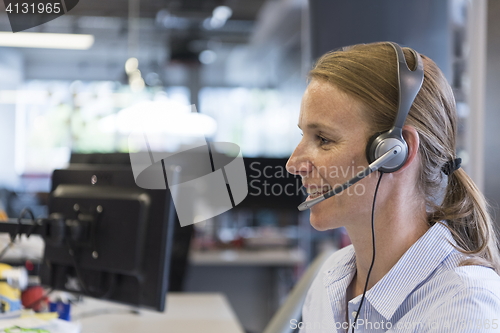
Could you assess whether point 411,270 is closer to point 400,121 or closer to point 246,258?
point 400,121

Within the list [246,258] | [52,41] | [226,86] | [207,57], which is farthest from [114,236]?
[226,86]

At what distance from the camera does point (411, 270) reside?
0.85 m

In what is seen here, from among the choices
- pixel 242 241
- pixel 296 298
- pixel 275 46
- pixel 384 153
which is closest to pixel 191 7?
pixel 275 46

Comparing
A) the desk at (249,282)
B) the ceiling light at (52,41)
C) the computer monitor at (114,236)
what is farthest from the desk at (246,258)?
the computer monitor at (114,236)

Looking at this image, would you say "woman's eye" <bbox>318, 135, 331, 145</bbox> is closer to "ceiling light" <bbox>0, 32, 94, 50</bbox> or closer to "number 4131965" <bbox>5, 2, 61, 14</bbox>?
"number 4131965" <bbox>5, 2, 61, 14</bbox>

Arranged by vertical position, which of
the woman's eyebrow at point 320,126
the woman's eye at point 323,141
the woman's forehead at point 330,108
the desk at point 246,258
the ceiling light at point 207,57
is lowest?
the desk at point 246,258

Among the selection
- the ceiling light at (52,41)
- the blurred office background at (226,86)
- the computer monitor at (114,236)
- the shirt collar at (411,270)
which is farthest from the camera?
the ceiling light at (52,41)

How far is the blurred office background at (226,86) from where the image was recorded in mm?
1952

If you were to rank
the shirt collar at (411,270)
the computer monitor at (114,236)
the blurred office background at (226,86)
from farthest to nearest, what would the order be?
the blurred office background at (226,86) < the computer monitor at (114,236) < the shirt collar at (411,270)

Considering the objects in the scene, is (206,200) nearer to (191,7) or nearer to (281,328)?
(281,328)

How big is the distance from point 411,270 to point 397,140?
0.23 meters

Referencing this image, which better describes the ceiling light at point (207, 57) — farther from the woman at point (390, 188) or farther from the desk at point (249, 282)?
the woman at point (390, 188)

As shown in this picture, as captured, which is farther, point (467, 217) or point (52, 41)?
point (52, 41)

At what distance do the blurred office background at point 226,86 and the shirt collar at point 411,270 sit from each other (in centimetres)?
89
